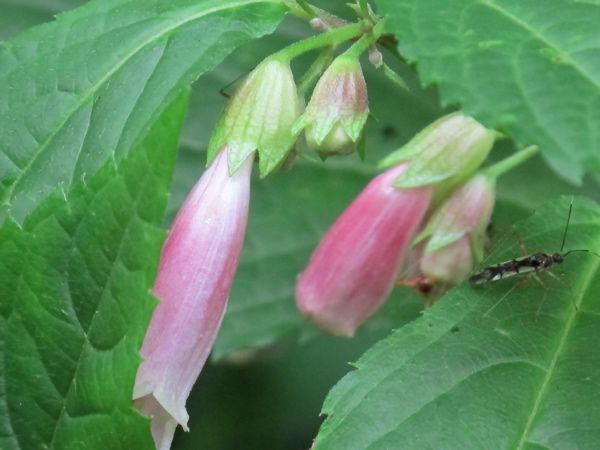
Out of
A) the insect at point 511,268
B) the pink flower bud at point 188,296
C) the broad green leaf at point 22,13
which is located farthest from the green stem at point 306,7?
the broad green leaf at point 22,13

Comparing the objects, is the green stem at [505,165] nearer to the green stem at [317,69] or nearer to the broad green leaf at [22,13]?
the green stem at [317,69]

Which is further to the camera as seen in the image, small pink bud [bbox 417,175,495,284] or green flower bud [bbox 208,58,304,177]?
small pink bud [bbox 417,175,495,284]

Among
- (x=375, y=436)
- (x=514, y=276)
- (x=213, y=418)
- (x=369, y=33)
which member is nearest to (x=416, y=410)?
(x=375, y=436)

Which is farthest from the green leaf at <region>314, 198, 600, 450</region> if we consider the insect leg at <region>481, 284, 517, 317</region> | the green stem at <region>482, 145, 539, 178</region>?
the green stem at <region>482, 145, 539, 178</region>

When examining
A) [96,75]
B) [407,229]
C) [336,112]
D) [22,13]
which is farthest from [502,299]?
[22,13]

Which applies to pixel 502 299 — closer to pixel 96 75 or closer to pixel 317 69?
pixel 317 69

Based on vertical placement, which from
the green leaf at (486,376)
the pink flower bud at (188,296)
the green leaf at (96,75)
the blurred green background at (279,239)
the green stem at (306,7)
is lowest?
the blurred green background at (279,239)

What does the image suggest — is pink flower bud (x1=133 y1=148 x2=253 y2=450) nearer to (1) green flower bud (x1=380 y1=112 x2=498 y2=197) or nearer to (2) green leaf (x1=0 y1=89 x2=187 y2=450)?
(2) green leaf (x1=0 y1=89 x2=187 y2=450)

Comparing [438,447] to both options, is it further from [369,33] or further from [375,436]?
[369,33]
